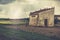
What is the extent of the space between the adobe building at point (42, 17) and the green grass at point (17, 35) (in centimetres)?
11

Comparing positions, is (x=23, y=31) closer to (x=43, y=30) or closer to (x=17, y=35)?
(x=17, y=35)

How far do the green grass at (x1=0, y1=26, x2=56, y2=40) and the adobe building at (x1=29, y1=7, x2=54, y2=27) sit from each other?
0.11 m

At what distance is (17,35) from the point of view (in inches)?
74.3

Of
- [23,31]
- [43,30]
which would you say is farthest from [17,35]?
[43,30]

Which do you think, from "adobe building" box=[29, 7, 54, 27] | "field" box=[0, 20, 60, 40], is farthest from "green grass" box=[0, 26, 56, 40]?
"adobe building" box=[29, 7, 54, 27]

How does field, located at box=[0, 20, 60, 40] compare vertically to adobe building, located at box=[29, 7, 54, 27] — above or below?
below

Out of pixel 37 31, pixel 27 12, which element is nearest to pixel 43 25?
pixel 37 31

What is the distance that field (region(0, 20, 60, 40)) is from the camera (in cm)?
187

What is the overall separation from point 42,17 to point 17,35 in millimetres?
293

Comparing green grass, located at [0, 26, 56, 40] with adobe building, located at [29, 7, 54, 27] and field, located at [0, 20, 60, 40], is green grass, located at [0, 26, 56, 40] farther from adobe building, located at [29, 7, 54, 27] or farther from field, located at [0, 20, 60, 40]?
adobe building, located at [29, 7, 54, 27]

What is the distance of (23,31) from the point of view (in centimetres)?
189

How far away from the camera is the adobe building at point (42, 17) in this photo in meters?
1.87

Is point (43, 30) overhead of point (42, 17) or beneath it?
beneath

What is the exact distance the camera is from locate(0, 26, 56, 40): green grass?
1872mm
